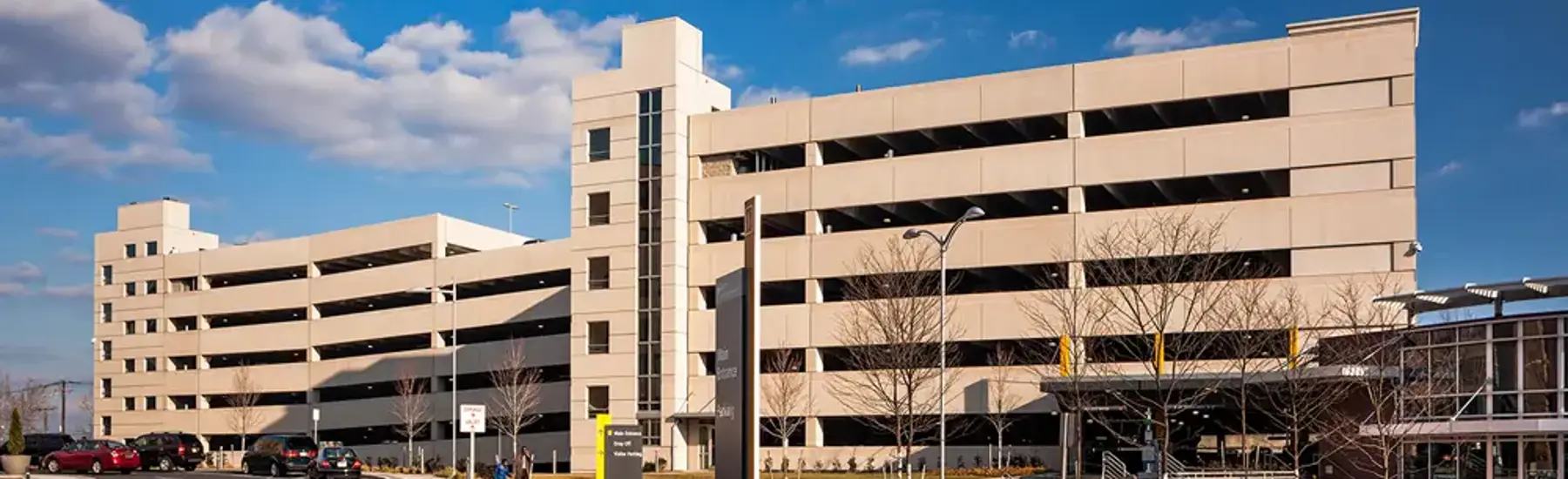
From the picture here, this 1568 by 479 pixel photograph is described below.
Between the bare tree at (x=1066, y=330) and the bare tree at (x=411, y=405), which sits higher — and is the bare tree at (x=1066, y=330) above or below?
above

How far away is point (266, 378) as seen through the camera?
10044 cm

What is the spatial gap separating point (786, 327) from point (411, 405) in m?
30.5

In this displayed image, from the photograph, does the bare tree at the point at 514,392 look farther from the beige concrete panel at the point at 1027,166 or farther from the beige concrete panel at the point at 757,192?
the beige concrete panel at the point at 1027,166

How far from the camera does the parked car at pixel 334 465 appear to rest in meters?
58.1

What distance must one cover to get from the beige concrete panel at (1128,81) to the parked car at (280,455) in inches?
1315

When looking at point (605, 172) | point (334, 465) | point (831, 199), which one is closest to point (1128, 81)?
point (831, 199)

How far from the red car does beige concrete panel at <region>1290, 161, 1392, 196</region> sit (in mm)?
46989

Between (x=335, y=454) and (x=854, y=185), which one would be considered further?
(x=854, y=185)

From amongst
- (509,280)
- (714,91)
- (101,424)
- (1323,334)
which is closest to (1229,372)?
(1323,334)

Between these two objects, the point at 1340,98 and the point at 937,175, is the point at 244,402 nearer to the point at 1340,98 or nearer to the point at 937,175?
the point at 937,175

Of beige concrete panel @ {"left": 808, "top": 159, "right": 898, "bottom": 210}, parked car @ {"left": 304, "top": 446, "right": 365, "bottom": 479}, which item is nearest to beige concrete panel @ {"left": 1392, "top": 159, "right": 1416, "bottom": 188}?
beige concrete panel @ {"left": 808, "top": 159, "right": 898, "bottom": 210}

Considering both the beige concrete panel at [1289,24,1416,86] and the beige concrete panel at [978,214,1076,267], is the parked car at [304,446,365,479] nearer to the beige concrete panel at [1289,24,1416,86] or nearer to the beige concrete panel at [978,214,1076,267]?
the beige concrete panel at [978,214,1076,267]

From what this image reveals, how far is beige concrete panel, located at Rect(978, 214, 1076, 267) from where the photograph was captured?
203 feet

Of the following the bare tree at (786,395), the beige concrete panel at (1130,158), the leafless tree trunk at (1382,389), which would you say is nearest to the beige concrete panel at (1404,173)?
the leafless tree trunk at (1382,389)
